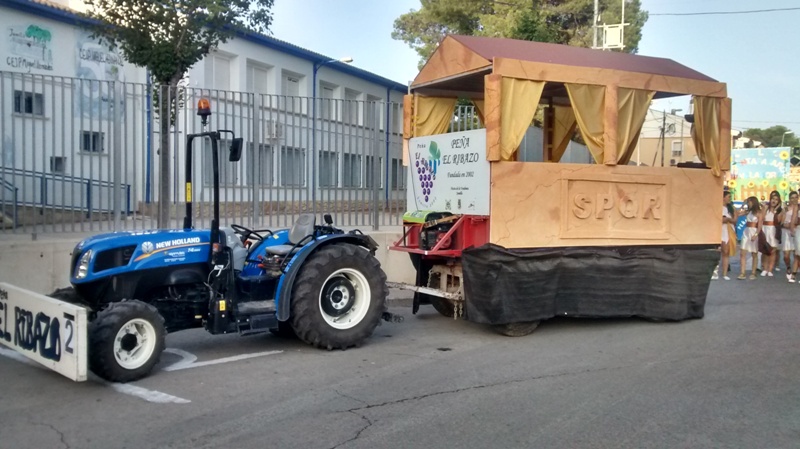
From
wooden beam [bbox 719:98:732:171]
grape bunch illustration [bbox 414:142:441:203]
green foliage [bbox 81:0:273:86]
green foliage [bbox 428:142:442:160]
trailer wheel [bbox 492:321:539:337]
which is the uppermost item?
green foliage [bbox 81:0:273:86]

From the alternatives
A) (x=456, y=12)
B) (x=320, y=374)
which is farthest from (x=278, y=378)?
(x=456, y=12)

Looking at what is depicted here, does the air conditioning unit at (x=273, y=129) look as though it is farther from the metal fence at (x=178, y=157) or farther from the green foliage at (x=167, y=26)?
the green foliage at (x=167, y=26)

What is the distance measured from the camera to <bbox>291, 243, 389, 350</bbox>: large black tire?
7.09m

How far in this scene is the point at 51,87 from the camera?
934cm

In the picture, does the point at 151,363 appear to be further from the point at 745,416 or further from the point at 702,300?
the point at 702,300

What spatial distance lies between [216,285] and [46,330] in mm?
1478

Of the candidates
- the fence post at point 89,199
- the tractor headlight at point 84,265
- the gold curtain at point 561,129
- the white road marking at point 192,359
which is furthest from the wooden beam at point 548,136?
the tractor headlight at point 84,265

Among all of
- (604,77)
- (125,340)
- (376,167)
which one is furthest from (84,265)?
(376,167)

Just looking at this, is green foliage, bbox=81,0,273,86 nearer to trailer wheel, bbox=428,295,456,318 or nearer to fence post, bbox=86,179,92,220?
fence post, bbox=86,179,92,220

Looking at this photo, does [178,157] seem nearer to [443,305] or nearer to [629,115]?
[443,305]

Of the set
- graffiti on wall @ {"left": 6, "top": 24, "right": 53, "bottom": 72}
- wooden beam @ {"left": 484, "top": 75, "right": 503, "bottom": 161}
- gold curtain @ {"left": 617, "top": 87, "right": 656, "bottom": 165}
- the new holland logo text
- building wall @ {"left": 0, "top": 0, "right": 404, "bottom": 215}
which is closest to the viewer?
the new holland logo text

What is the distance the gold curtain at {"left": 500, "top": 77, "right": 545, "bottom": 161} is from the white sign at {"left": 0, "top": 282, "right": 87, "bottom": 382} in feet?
15.8

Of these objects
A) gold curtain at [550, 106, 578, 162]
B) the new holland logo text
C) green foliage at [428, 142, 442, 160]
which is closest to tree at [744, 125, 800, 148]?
gold curtain at [550, 106, 578, 162]

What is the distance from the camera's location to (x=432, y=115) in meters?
10.4
